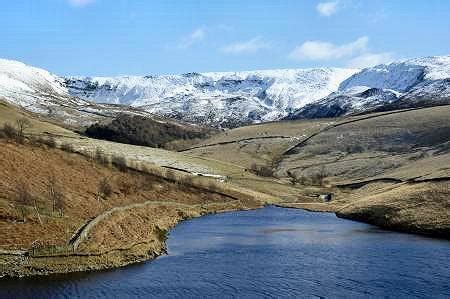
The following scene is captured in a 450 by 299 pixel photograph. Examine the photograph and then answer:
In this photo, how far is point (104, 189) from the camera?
90.2 m

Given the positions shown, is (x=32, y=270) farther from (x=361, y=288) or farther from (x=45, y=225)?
(x=361, y=288)

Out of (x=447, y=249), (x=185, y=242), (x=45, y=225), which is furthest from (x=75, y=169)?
(x=447, y=249)

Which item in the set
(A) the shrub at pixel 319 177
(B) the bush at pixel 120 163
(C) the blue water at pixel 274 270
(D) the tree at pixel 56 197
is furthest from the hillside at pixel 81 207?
(A) the shrub at pixel 319 177

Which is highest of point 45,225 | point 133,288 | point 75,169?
point 75,169

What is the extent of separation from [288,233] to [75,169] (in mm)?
34383

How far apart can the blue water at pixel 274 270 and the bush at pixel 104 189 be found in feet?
45.9

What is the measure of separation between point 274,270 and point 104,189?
137 feet

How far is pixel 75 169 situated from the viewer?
311ft

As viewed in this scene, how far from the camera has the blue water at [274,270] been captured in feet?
150

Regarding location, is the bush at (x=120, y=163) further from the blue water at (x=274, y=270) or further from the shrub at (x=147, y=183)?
the blue water at (x=274, y=270)

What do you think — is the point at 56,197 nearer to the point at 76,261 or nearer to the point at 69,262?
the point at 76,261

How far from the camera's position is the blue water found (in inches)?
1797

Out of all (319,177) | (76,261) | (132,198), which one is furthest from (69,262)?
(319,177)

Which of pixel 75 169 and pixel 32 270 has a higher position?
pixel 75 169
